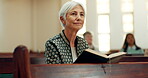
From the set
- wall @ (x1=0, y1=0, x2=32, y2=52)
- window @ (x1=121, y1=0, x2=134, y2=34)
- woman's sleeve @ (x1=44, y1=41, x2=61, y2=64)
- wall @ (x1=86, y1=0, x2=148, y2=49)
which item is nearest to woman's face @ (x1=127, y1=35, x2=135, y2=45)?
wall @ (x1=86, y1=0, x2=148, y2=49)

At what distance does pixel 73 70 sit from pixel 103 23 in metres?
6.75

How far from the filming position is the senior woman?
90.0 inches

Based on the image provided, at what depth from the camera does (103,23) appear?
8.22m

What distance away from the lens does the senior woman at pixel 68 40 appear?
2285mm

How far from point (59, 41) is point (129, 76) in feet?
2.61

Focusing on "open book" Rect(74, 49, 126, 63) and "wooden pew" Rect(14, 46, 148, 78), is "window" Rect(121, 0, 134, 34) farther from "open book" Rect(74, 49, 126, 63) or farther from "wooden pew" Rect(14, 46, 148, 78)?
"open book" Rect(74, 49, 126, 63)

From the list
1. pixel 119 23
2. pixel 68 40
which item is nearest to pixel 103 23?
pixel 119 23

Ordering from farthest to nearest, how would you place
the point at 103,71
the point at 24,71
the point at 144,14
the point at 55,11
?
the point at 55,11, the point at 144,14, the point at 103,71, the point at 24,71

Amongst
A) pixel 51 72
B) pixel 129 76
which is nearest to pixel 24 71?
pixel 51 72

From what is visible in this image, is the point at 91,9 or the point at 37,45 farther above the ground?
the point at 91,9

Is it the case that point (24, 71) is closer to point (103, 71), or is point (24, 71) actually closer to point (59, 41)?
point (103, 71)

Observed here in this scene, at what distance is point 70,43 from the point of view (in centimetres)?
242

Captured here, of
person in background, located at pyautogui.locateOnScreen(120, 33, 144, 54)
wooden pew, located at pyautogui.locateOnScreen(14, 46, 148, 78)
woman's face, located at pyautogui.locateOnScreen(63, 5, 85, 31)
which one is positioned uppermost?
A: woman's face, located at pyautogui.locateOnScreen(63, 5, 85, 31)

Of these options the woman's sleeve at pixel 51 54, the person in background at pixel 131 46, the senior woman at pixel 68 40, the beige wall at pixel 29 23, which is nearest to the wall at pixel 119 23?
the beige wall at pixel 29 23
